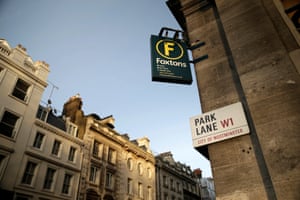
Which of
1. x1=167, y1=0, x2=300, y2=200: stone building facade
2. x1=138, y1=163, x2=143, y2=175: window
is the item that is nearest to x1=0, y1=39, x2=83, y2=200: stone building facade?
x1=138, y1=163, x2=143, y2=175: window

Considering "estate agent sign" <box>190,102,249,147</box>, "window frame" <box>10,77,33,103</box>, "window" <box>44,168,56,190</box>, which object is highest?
"window frame" <box>10,77,33,103</box>

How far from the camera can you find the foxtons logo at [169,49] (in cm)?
917

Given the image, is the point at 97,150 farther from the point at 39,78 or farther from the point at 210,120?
the point at 210,120

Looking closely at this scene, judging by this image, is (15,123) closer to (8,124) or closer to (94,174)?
(8,124)

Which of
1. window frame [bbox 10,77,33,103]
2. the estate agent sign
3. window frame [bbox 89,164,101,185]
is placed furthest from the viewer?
window frame [bbox 89,164,101,185]

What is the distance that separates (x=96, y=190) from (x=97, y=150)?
487cm

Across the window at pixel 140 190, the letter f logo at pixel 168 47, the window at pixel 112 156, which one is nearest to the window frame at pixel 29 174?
the window at pixel 112 156

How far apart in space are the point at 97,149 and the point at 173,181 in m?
19.2

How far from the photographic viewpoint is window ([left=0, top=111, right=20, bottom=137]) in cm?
1745

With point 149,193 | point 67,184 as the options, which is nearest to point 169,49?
point 67,184

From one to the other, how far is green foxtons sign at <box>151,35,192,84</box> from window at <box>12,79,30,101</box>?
1653 cm

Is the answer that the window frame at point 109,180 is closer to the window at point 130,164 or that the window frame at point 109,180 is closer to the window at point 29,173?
the window at point 130,164

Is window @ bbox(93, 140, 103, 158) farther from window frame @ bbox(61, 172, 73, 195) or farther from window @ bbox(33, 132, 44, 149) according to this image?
window @ bbox(33, 132, 44, 149)

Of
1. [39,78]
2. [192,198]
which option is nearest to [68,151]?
[39,78]
